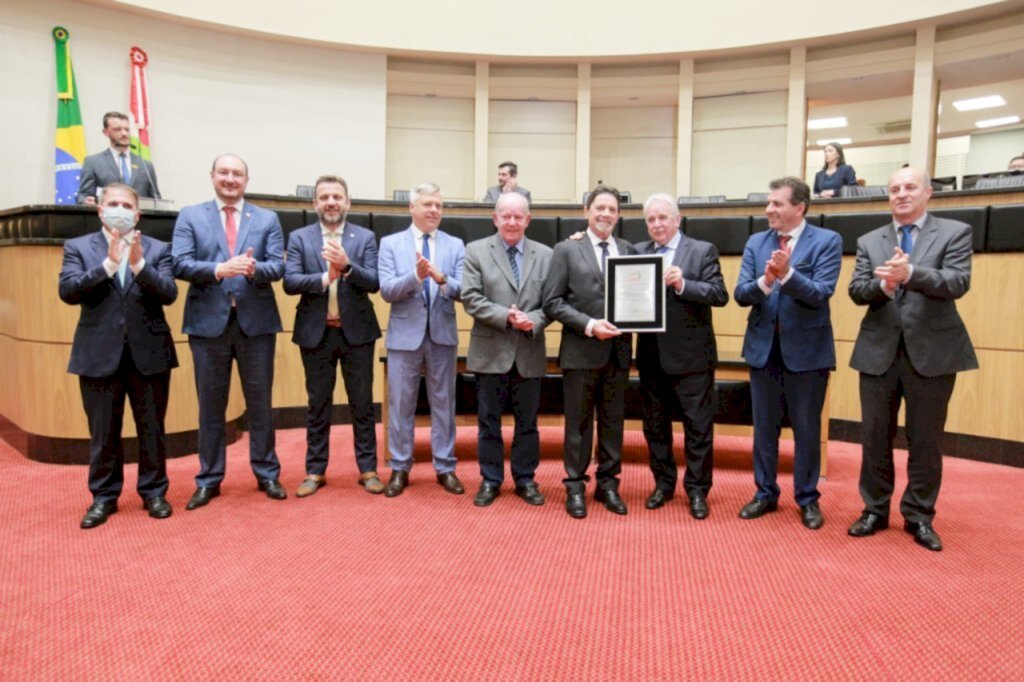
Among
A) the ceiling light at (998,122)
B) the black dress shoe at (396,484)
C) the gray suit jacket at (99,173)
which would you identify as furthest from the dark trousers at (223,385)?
the ceiling light at (998,122)

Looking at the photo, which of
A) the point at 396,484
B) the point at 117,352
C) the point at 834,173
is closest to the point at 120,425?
the point at 117,352

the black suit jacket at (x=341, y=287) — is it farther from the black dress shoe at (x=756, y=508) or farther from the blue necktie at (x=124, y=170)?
the blue necktie at (x=124, y=170)

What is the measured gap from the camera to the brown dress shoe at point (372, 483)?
134 inches

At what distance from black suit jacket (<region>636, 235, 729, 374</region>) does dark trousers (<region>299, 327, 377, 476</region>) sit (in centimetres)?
142

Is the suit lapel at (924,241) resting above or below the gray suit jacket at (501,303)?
above

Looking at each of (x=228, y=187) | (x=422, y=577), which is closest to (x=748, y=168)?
(x=228, y=187)

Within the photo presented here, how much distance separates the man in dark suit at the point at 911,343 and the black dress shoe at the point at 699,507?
0.58m

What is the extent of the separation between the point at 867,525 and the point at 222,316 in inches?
114

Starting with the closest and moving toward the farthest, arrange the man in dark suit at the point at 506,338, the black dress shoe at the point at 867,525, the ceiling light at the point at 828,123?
1. the black dress shoe at the point at 867,525
2. the man in dark suit at the point at 506,338
3. the ceiling light at the point at 828,123

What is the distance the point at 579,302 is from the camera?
3.11 meters

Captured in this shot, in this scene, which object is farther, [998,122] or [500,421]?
[998,122]

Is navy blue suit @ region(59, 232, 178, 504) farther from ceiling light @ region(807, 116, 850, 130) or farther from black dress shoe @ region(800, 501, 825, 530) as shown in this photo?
ceiling light @ region(807, 116, 850, 130)

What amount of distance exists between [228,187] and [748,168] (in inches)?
340

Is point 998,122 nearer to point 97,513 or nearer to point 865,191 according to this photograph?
point 865,191
